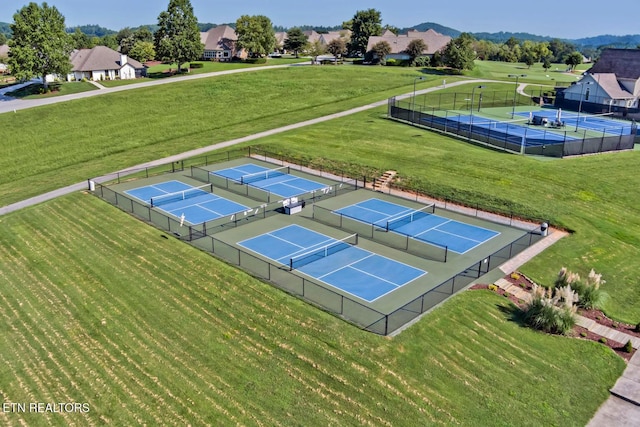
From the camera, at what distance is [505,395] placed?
1864cm

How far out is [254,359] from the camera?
20422 millimetres

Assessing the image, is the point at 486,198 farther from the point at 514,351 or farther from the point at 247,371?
the point at 247,371

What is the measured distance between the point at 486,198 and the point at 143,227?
25.4m

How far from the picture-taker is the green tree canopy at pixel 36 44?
77938mm

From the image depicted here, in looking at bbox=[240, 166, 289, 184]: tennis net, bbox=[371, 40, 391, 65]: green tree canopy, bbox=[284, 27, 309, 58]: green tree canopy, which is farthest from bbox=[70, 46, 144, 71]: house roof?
bbox=[240, 166, 289, 184]: tennis net

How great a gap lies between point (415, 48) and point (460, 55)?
14614 mm

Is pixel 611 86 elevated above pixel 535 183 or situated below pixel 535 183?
above

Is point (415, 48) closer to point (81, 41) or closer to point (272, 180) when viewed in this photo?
point (272, 180)

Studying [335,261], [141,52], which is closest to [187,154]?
[335,261]

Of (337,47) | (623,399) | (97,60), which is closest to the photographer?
(623,399)

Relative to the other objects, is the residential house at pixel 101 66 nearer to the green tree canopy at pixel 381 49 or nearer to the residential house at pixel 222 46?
the residential house at pixel 222 46

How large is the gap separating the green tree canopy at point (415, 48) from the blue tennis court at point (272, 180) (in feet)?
260

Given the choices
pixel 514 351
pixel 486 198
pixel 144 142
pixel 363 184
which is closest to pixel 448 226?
pixel 486 198

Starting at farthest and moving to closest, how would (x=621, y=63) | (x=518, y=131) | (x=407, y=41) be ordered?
(x=407, y=41)
(x=621, y=63)
(x=518, y=131)
